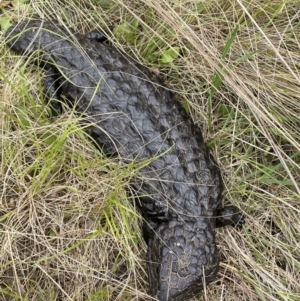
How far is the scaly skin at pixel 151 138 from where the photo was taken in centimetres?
313

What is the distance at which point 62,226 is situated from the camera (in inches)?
129

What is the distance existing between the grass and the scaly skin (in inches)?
4.6

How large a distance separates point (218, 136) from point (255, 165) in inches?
11.9

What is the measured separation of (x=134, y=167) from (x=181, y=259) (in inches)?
23.6

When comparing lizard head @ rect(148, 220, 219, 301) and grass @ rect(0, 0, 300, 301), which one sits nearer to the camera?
lizard head @ rect(148, 220, 219, 301)

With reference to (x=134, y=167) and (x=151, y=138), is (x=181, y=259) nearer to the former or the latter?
(x=134, y=167)

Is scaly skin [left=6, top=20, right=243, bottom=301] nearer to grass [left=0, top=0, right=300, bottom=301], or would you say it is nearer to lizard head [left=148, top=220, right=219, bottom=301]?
lizard head [left=148, top=220, right=219, bottom=301]

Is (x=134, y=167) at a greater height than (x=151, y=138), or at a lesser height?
lesser

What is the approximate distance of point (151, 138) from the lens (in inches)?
127

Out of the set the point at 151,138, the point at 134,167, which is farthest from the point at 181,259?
the point at 151,138

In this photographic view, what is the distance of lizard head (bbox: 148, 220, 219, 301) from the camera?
302cm

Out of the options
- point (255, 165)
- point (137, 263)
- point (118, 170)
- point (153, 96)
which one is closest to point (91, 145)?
point (118, 170)

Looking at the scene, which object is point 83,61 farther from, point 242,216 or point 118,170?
point 242,216

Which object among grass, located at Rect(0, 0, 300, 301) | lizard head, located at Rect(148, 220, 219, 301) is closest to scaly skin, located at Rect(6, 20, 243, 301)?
lizard head, located at Rect(148, 220, 219, 301)
